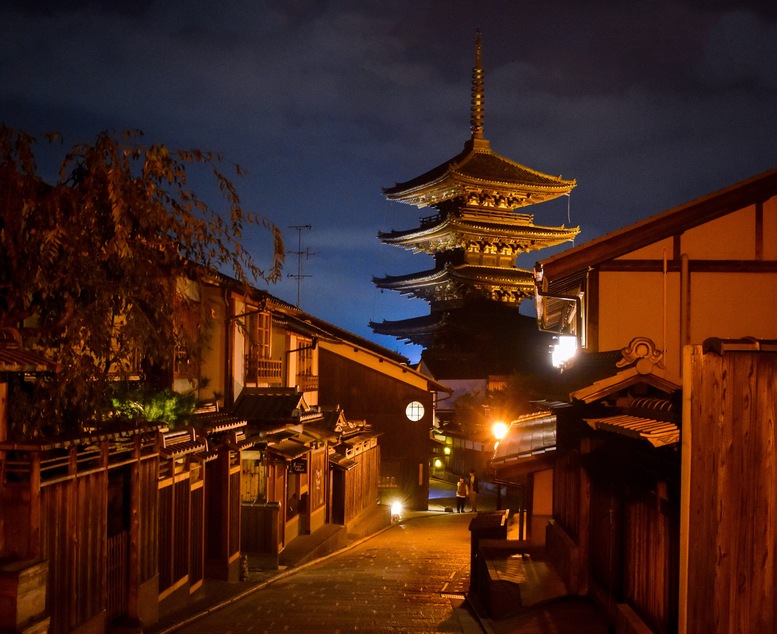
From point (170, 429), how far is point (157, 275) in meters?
4.57

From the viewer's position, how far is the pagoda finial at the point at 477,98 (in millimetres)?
47375

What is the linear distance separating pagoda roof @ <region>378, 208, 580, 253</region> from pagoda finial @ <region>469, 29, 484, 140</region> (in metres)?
5.38

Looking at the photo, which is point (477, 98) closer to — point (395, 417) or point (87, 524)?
point (395, 417)

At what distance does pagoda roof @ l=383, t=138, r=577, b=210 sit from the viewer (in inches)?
1790

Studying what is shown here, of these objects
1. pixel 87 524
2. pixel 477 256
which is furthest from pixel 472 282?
pixel 87 524

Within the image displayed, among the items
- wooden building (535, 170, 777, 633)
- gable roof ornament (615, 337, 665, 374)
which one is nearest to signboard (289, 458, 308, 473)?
wooden building (535, 170, 777, 633)

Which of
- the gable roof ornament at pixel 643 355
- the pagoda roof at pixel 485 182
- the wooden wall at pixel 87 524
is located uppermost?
the pagoda roof at pixel 485 182

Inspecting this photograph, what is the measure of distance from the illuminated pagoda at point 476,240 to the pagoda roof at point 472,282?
6cm

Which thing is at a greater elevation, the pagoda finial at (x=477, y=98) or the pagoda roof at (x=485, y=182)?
the pagoda finial at (x=477, y=98)

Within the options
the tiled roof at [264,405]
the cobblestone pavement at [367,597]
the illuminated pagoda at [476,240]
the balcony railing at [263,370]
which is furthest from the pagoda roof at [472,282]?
the tiled roof at [264,405]

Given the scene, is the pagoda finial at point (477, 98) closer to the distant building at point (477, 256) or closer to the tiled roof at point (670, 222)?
the distant building at point (477, 256)

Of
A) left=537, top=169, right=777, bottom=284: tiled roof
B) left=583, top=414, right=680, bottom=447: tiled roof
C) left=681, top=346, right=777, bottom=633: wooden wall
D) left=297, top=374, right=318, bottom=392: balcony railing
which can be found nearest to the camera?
left=681, top=346, right=777, bottom=633: wooden wall

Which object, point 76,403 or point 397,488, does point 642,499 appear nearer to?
point 76,403

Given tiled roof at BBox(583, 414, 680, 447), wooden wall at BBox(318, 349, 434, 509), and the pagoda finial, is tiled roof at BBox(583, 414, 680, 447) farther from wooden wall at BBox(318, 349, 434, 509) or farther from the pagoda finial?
the pagoda finial
